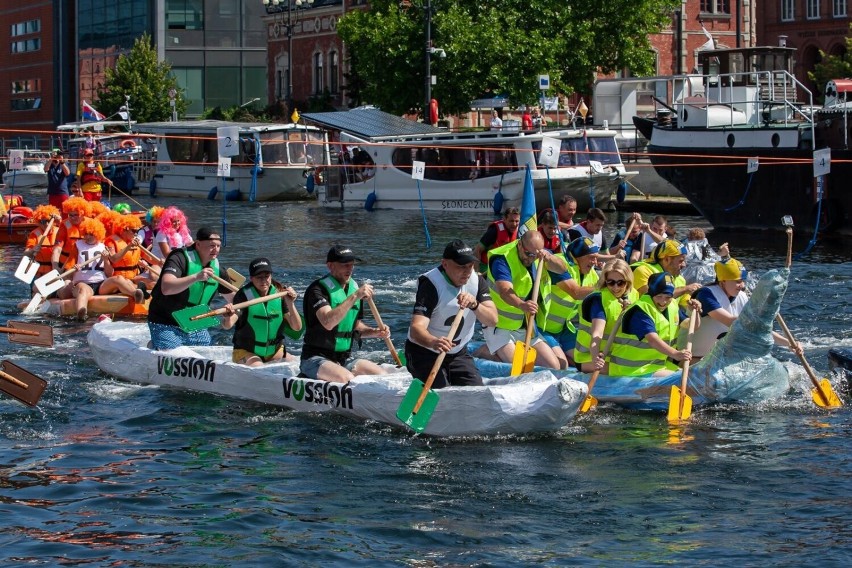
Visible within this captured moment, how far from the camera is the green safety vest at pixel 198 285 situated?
13297 millimetres

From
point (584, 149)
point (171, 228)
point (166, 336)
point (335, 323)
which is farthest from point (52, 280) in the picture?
point (584, 149)

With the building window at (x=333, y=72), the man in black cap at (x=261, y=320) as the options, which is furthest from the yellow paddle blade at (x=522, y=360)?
the building window at (x=333, y=72)

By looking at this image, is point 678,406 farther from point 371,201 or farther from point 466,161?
point 371,201

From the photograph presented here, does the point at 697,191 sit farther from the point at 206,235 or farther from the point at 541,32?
the point at 206,235

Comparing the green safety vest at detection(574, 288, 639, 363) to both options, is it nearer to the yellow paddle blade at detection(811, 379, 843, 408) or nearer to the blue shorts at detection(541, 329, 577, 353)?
the blue shorts at detection(541, 329, 577, 353)

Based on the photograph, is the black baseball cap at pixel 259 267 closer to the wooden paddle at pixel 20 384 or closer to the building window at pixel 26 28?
the wooden paddle at pixel 20 384

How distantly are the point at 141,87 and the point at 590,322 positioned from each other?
54496 millimetres

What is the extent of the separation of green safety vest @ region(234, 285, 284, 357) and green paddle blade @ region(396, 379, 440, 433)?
214 centimetres

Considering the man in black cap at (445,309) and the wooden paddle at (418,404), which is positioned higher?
the man in black cap at (445,309)

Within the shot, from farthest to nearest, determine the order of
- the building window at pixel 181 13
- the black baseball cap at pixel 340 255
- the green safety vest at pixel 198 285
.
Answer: the building window at pixel 181 13 → the green safety vest at pixel 198 285 → the black baseball cap at pixel 340 255

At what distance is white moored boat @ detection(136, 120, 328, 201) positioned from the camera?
1698 inches

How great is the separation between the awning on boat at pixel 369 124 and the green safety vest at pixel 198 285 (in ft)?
81.3

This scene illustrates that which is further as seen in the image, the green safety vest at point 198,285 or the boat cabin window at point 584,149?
the boat cabin window at point 584,149

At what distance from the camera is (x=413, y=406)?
1120 cm
